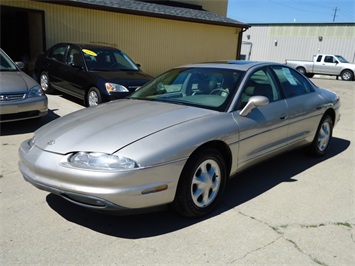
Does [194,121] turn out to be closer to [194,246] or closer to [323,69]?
[194,246]

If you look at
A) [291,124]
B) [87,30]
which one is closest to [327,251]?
[291,124]

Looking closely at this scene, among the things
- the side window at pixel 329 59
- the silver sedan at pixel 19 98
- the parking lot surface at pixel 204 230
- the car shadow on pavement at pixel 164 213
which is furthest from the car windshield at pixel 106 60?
the side window at pixel 329 59

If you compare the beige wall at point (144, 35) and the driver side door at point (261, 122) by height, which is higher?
the beige wall at point (144, 35)

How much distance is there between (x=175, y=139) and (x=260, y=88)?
5.27ft

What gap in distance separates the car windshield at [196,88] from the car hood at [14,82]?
2.54m

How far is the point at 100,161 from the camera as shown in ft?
9.19

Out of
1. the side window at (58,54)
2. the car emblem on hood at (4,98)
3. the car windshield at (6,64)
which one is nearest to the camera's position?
the car emblem on hood at (4,98)

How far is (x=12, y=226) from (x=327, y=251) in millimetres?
2710

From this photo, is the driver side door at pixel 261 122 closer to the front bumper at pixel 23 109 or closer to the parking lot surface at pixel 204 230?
the parking lot surface at pixel 204 230

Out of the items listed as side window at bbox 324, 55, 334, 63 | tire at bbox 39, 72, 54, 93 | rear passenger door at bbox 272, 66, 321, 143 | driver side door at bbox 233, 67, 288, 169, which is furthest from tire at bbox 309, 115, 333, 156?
side window at bbox 324, 55, 334, 63

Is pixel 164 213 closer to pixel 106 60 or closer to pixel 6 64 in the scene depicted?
pixel 6 64

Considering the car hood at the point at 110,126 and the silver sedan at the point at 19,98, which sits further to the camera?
the silver sedan at the point at 19,98

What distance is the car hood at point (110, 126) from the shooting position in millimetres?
2943

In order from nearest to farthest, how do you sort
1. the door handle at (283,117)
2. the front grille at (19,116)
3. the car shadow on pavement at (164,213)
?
the car shadow on pavement at (164,213) < the door handle at (283,117) < the front grille at (19,116)
